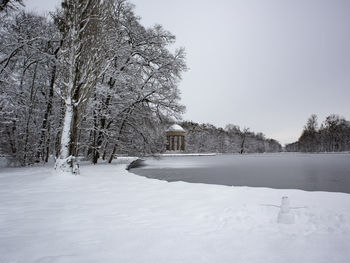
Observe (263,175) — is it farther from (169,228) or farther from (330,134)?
(330,134)

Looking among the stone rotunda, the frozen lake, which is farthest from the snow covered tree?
the stone rotunda

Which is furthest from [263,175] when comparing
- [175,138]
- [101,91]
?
[175,138]

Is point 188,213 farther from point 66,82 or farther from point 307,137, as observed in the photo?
point 307,137

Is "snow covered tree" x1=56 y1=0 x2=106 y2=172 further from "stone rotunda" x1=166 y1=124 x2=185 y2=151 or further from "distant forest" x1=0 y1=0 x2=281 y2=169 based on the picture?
"stone rotunda" x1=166 y1=124 x2=185 y2=151

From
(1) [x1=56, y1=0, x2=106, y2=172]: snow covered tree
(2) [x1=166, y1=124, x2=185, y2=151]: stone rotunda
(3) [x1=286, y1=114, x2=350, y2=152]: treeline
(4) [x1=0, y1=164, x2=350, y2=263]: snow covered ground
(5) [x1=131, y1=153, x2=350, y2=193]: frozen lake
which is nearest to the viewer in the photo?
(4) [x1=0, y1=164, x2=350, y2=263]: snow covered ground

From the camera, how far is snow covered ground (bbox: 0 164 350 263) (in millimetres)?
2914

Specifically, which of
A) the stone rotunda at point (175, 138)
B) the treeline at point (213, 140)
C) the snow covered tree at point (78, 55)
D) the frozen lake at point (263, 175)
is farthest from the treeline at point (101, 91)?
the treeline at point (213, 140)

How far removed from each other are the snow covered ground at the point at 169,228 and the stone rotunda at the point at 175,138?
5957cm

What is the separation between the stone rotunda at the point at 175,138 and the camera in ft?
217

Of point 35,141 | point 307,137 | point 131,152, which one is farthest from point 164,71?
point 307,137

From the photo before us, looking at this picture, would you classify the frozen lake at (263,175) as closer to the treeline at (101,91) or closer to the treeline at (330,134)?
the treeline at (101,91)

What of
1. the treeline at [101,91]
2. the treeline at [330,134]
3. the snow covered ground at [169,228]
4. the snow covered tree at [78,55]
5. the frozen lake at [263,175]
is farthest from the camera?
the treeline at [330,134]

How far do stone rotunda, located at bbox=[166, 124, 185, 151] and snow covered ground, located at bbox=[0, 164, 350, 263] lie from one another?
59574 mm

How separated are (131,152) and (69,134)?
772cm
